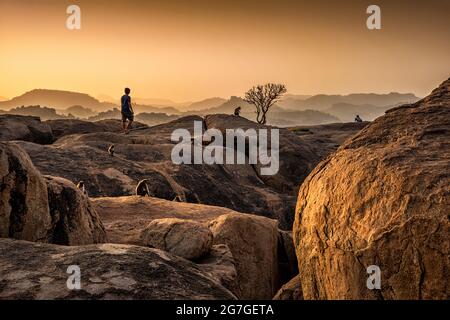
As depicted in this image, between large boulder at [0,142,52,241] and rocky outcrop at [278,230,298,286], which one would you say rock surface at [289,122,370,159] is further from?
large boulder at [0,142,52,241]

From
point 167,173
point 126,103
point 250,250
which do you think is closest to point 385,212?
point 250,250

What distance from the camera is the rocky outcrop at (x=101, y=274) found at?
4.73 m

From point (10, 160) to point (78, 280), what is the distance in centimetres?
392

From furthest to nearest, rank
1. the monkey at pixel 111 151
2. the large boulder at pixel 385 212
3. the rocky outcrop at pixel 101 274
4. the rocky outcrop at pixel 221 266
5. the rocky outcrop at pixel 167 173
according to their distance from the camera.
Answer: the monkey at pixel 111 151, the rocky outcrop at pixel 167 173, the rocky outcrop at pixel 221 266, the large boulder at pixel 385 212, the rocky outcrop at pixel 101 274

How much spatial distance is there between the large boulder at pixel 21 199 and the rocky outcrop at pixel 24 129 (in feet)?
79.7

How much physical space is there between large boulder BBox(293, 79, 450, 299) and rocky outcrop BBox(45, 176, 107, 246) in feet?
14.3

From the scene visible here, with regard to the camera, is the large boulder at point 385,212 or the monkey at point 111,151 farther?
the monkey at point 111,151

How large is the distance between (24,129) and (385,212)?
31072 mm

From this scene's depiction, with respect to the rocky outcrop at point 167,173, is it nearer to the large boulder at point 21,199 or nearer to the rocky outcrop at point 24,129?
the rocky outcrop at point 24,129

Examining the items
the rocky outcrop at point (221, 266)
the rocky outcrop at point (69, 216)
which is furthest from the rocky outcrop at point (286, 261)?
the rocky outcrop at point (69, 216)

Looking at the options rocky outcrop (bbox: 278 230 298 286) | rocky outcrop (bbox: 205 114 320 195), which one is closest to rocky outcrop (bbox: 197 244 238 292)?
rocky outcrop (bbox: 278 230 298 286)

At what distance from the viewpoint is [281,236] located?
1452 centimetres

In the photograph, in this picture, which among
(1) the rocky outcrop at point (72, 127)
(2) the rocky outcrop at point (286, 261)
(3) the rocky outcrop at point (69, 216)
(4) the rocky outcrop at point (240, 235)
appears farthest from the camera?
(1) the rocky outcrop at point (72, 127)
